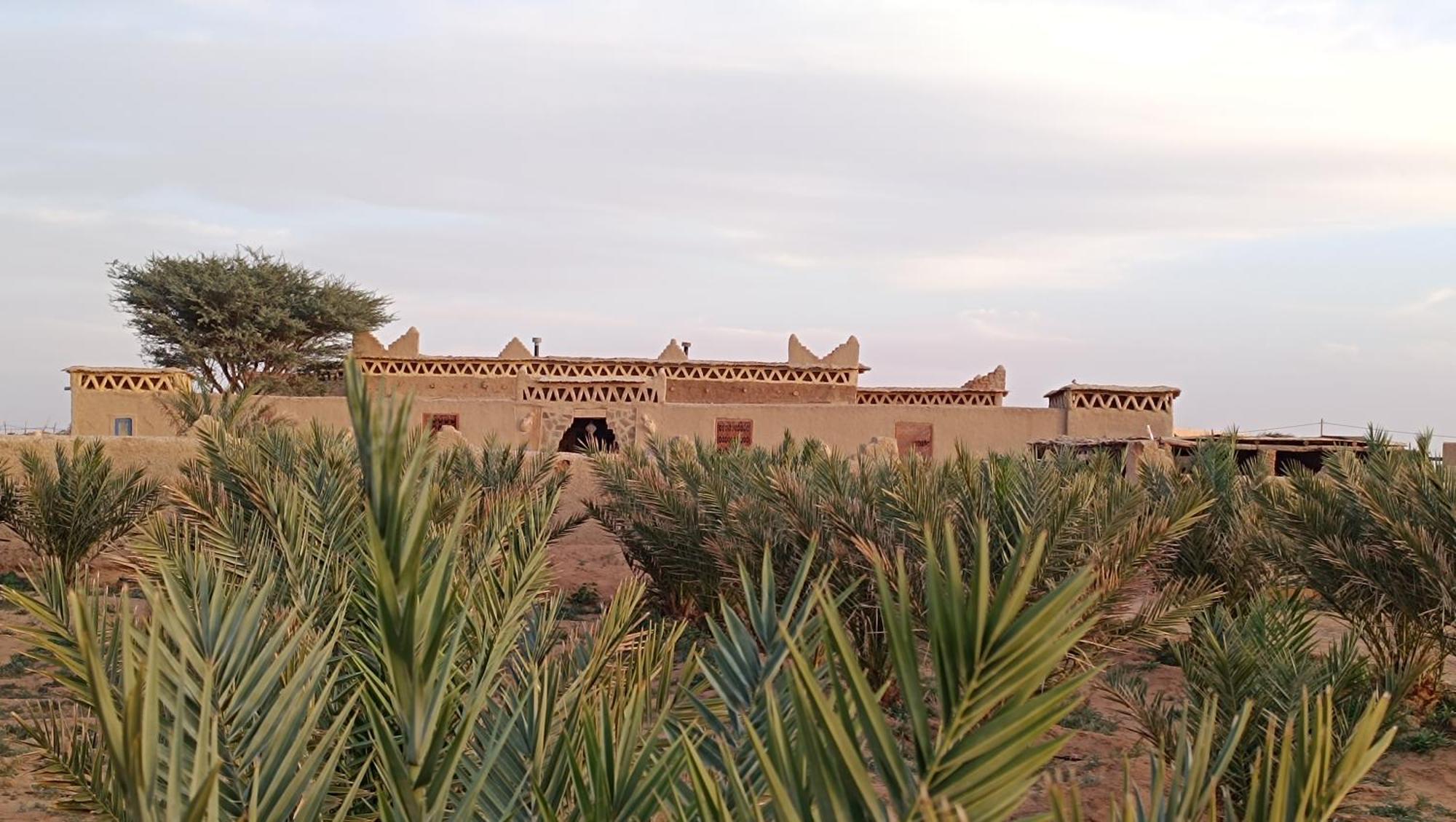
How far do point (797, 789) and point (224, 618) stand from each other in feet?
4.04

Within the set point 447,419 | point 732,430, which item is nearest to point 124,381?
point 447,419

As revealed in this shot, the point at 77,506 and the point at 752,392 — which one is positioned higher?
the point at 752,392

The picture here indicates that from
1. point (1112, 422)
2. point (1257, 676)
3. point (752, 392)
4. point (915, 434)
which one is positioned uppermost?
point (752, 392)

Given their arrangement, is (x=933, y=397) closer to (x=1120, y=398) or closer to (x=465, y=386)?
(x=1120, y=398)

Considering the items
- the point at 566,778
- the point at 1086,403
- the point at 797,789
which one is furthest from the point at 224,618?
the point at 1086,403

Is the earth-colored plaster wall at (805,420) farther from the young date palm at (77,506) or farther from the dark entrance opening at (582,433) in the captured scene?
the young date palm at (77,506)

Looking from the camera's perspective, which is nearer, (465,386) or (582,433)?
(582,433)

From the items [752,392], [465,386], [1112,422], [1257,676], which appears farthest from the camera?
[752,392]

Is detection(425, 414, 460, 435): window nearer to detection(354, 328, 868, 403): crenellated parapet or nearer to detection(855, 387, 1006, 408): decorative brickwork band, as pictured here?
detection(354, 328, 868, 403): crenellated parapet


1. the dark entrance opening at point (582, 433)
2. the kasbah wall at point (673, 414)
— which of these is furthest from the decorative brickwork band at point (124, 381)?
the dark entrance opening at point (582, 433)

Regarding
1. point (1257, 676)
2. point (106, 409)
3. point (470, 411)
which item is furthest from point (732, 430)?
point (1257, 676)

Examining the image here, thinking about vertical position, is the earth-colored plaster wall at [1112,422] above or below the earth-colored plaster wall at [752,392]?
below

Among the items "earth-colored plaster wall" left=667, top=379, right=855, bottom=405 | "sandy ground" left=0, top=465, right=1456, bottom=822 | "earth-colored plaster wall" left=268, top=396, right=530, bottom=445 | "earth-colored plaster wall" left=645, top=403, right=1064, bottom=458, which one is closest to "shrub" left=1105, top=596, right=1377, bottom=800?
"sandy ground" left=0, top=465, right=1456, bottom=822

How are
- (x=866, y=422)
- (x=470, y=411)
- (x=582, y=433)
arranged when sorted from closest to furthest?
(x=866, y=422) → (x=470, y=411) → (x=582, y=433)
